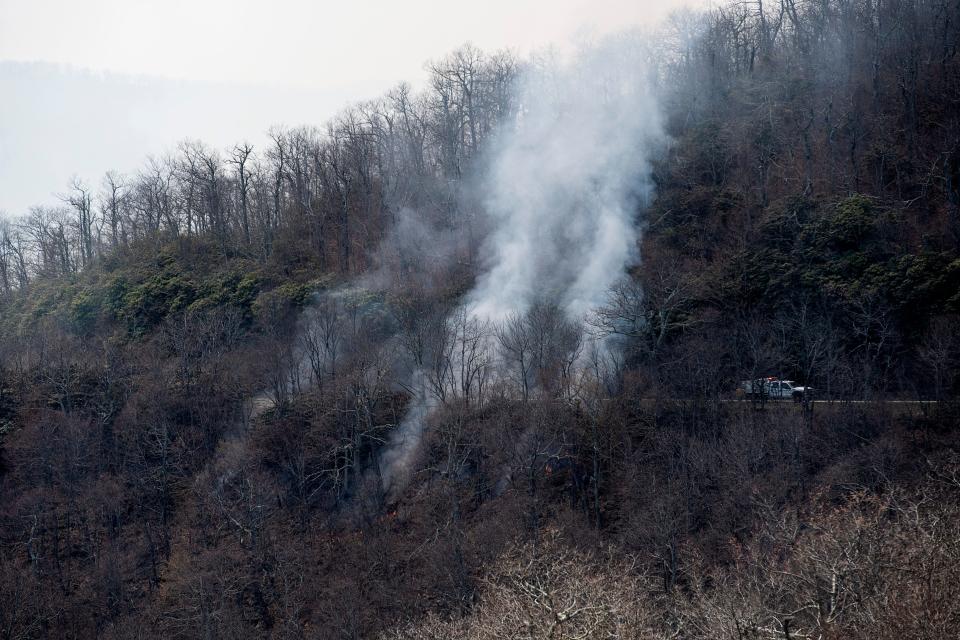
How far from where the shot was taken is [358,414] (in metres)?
30.5

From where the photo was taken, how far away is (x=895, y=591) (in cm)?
1266

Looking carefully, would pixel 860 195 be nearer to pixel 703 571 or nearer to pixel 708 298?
pixel 708 298

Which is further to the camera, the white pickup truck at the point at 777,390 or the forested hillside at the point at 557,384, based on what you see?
the white pickup truck at the point at 777,390

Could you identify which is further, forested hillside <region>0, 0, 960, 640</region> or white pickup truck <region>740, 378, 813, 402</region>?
white pickup truck <region>740, 378, 813, 402</region>

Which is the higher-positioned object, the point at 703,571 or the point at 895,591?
the point at 895,591

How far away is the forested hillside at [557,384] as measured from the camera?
2244 cm

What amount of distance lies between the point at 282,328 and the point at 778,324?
74.7ft

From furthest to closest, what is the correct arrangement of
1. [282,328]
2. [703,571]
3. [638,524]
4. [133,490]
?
1. [282,328]
2. [133,490]
3. [638,524]
4. [703,571]

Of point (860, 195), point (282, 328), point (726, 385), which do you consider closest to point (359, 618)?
point (726, 385)

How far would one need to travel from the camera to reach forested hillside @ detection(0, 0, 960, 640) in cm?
2244

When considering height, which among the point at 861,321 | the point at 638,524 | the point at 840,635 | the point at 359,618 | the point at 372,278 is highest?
the point at 372,278

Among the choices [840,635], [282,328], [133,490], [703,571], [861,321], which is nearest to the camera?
[840,635]

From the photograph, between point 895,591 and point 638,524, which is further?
point 638,524

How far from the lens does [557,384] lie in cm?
2967
